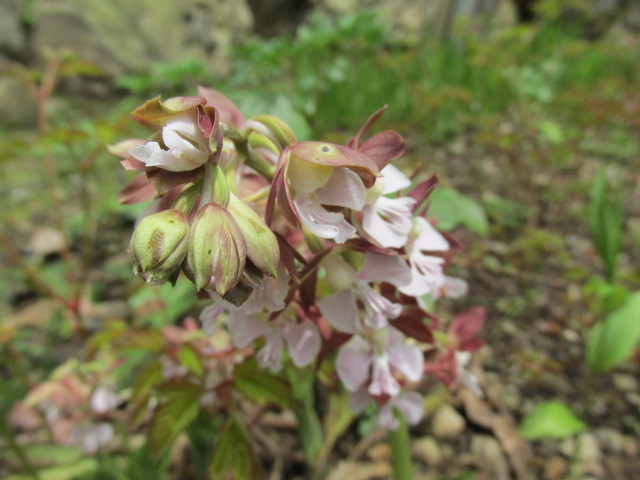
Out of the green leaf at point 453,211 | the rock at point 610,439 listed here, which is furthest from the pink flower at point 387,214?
the rock at point 610,439

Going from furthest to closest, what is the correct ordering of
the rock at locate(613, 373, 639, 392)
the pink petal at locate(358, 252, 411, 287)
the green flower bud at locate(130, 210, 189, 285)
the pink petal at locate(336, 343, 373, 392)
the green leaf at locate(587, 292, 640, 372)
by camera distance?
the rock at locate(613, 373, 639, 392) < the green leaf at locate(587, 292, 640, 372) < the pink petal at locate(336, 343, 373, 392) < the pink petal at locate(358, 252, 411, 287) < the green flower bud at locate(130, 210, 189, 285)

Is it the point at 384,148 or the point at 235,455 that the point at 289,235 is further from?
the point at 235,455

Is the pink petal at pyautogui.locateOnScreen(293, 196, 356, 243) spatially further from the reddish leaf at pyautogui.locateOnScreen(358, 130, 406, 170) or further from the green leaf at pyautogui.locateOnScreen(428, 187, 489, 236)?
the green leaf at pyautogui.locateOnScreen(428, 187, 489, 236)

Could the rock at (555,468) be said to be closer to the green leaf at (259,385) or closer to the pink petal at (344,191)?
the green leaf at (259,385)

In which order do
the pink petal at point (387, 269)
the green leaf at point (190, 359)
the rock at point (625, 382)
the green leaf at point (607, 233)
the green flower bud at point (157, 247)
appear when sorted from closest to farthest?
the green flower bud at point (157, 247) < the pink petal at point (387, 269) < the green leaf at point (190, 359) < the green leaf at point (607, 233) < the rock at point (625, 382)

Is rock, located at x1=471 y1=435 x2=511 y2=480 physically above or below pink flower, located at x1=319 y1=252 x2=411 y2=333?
below

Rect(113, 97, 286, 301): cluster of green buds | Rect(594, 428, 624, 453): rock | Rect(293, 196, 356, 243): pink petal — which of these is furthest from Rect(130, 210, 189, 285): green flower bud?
Rect(594, 428, 624, 453): rock
